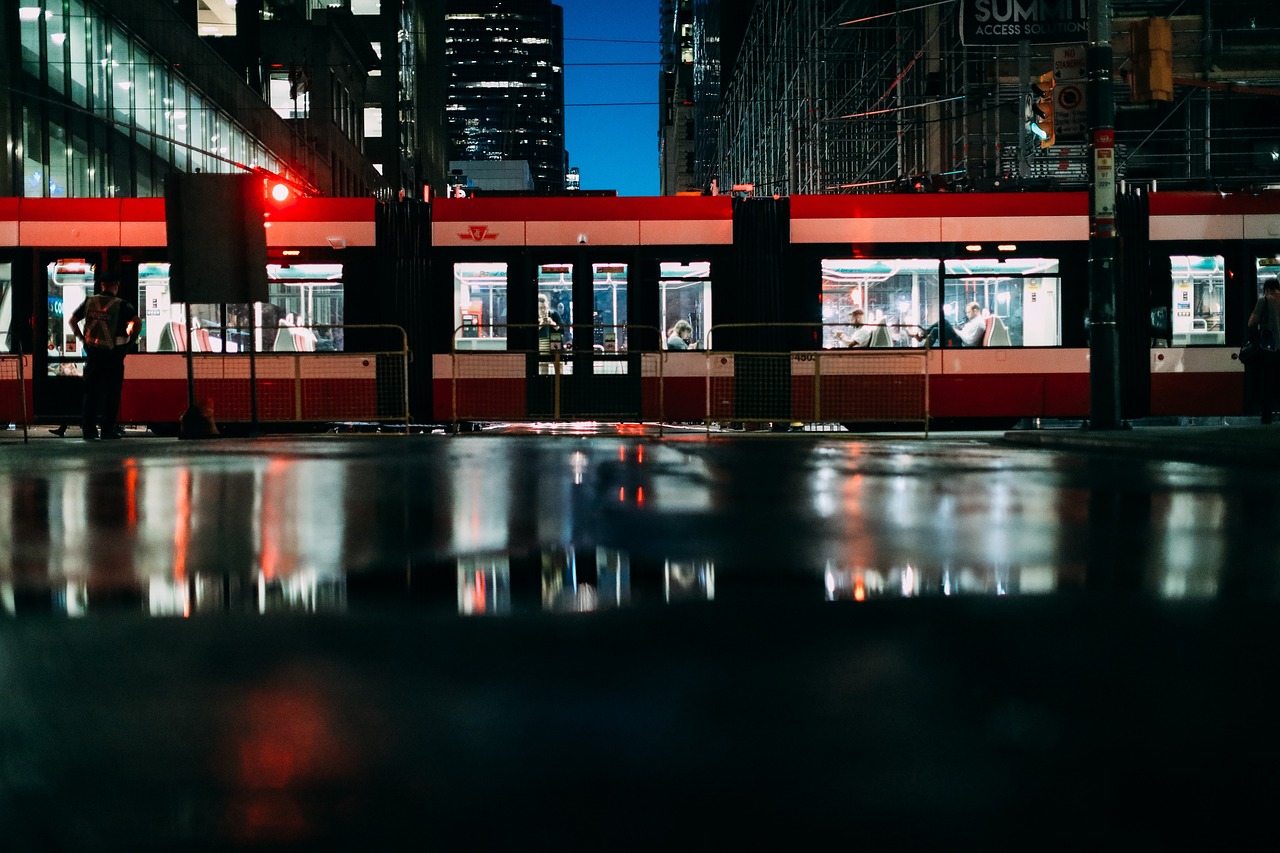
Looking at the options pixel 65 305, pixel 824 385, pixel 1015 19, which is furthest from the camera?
pixel 1015 19

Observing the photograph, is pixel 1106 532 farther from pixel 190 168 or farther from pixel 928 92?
pixel 190 168

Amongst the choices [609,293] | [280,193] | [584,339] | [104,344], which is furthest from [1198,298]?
[104,344]

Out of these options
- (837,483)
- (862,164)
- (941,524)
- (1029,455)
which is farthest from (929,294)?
(862,164)

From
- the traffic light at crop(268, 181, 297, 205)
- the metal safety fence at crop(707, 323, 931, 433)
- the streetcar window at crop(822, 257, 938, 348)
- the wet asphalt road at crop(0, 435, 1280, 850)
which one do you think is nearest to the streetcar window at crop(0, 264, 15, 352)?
the traffic light at crop(268, 181, 297, 205)

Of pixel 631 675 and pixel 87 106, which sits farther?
pixel 87 106

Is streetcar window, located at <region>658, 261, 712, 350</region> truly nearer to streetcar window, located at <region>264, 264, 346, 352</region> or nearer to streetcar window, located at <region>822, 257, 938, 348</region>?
streetcar window, located at <region>822, 257, 938, 348</region>

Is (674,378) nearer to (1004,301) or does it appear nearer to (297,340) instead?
(1004,301)

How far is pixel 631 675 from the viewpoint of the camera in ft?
12.6

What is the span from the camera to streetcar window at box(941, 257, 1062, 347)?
20484mm

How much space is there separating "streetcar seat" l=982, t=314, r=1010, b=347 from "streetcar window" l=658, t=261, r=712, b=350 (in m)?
4.43

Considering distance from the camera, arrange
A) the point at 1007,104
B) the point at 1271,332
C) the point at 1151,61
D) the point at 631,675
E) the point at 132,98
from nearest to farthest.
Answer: the point at 631,675 < the point at 1151,61 < the point at 1271,332 < the point at 1007,104 < the point at 132,98

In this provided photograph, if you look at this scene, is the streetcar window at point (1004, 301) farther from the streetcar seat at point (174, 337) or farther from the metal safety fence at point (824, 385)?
the streetcar seat at point (174, 337)

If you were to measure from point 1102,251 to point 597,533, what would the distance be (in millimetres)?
11195

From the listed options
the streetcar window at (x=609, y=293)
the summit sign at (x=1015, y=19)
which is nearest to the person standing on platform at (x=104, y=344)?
the streetcar window at (x=609, y=293)
